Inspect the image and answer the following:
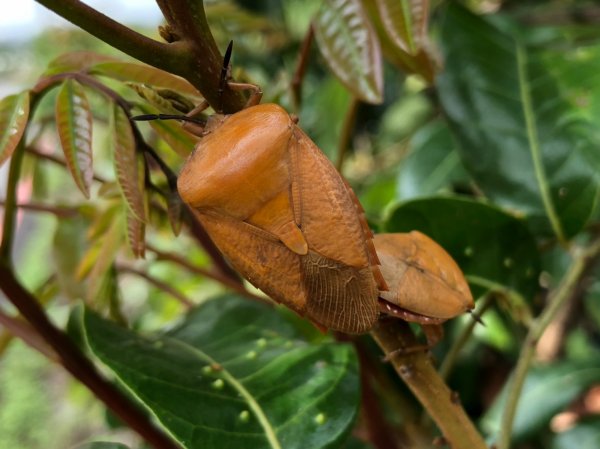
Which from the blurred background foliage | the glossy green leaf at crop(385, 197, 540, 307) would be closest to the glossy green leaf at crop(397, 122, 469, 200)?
the blurred background foliage

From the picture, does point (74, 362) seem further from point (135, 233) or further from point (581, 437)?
point (581, 437)

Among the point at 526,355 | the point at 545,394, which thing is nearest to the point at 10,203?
the point at 526,355

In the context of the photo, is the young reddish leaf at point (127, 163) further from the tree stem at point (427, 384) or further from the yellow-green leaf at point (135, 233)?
the tree stem at point (427, 384)

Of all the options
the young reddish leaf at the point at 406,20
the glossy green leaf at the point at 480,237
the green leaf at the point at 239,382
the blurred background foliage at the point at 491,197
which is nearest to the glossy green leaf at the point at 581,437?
the blurred background foliage at the point at 491,197

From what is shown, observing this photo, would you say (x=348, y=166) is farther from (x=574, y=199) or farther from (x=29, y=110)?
(x=29, y=110)

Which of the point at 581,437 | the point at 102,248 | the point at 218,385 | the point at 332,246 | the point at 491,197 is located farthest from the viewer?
the point at 581,437

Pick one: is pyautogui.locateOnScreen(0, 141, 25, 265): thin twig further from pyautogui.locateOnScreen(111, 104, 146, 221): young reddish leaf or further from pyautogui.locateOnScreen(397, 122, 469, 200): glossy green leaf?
pyautogui.locateOnScreen(397, 122, 469, 200): glossy green leaf
